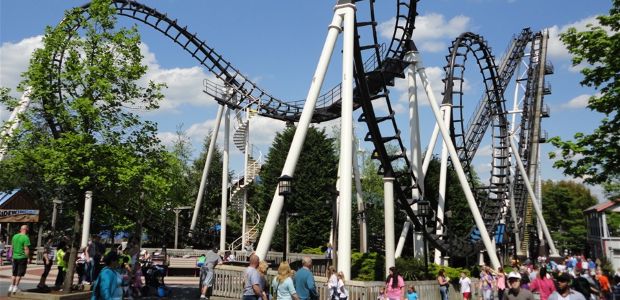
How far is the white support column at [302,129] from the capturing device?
1297 centimetres

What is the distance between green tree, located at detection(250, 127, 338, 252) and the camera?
34719 millimetres

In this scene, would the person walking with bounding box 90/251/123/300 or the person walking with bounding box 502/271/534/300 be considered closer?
the person walking with bounding box 90/251/123/300

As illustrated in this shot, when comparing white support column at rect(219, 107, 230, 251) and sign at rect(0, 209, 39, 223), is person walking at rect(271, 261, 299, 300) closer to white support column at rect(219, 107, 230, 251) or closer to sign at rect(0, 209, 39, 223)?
white support column at rect(219, 107, 230, 251)

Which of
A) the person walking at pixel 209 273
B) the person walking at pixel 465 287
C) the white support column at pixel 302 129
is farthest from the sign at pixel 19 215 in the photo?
the person walking at pixel 465 287

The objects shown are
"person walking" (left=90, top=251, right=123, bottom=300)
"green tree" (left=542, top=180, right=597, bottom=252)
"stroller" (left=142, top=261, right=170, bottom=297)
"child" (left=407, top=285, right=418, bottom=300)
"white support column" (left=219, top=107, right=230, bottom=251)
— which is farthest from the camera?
"green tree" (left=542, top=180, right=597, bottom=252)

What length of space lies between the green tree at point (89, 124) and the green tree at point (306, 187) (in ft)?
67.3

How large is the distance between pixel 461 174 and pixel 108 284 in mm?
16865

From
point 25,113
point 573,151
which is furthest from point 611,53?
point 25,113

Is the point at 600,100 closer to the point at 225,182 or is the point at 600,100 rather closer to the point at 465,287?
the point at 465,287

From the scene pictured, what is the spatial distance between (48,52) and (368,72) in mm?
12034

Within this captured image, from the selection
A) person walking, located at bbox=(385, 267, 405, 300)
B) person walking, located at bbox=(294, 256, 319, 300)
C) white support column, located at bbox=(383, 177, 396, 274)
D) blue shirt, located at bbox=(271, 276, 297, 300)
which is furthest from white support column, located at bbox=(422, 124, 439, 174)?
blue shirt, located at bbox=(271, 276, 297, 300)

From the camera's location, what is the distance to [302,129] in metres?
13.8

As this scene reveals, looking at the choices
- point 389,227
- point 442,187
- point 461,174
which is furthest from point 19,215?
point 461,174

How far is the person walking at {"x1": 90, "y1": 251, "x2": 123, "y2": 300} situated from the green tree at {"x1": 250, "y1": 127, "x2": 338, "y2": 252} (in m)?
27.0
